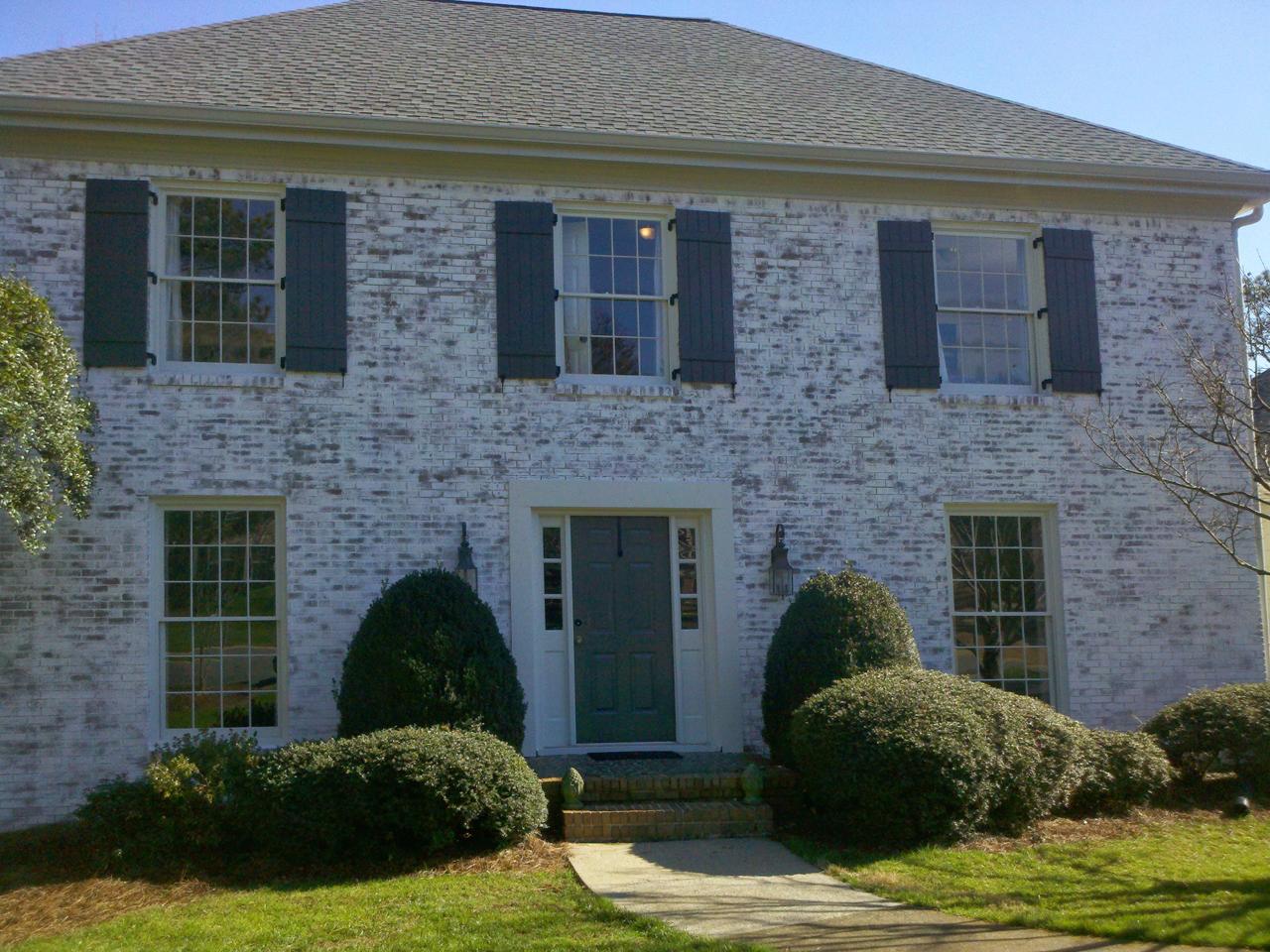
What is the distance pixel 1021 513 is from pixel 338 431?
6.45m

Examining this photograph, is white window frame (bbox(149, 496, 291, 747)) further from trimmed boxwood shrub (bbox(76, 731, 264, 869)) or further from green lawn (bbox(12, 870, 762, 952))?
green lawn (bbox(12, 870, 762, 952))

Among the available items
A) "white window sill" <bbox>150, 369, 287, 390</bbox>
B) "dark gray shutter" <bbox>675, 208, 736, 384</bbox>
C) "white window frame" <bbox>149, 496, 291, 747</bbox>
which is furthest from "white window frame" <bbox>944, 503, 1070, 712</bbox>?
"white window sill" <bbox>150, 369, 287, 390</bbox>

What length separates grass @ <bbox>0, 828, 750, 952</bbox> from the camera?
7000 millimetres

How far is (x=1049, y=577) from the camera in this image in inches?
502

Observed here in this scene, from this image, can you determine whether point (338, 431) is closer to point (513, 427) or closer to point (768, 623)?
point (513, 427)

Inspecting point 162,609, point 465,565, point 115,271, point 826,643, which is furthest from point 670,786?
point 115,271

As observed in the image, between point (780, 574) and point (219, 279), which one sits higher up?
point (219, 279)

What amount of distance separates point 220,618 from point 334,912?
415cm

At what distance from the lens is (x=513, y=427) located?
11.7m

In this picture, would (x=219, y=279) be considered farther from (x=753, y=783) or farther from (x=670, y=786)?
(x=753, y=783)

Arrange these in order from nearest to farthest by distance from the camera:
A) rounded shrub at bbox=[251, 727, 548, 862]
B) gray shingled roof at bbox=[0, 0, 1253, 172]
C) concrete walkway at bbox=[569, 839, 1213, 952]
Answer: concrete walkway at bbox=[569, 839, 1213, 952] < rounded shrub at bbox=[251, 727, 548, 862] < gray shingled roof at bbox=[0, 0, 1253, 172]

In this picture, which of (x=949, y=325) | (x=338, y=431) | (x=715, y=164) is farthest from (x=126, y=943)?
(x=949, y=325)

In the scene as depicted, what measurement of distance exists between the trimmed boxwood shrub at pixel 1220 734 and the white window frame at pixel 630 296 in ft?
17.1

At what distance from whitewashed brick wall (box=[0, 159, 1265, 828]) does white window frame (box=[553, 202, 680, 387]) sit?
171 millimetres
